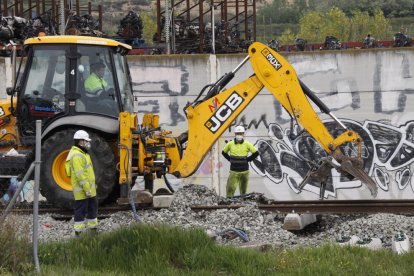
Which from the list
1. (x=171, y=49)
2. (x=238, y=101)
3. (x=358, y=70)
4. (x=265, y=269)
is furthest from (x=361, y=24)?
(x=265, y=269)

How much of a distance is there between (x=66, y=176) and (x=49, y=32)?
11.8 meters

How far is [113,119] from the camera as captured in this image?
1479cm

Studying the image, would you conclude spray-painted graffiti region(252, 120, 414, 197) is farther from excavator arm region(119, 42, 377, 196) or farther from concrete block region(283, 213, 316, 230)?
concrete block region(283, 213, 316, 230)

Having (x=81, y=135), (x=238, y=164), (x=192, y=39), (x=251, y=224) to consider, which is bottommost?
(x=251, y=224)

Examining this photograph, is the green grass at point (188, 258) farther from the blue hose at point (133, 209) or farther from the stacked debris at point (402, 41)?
the stacked debris at point (402, 41)

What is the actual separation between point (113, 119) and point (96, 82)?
667 millimetres

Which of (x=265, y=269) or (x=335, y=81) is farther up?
(x=335, y=81)

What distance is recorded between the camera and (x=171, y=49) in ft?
83.7

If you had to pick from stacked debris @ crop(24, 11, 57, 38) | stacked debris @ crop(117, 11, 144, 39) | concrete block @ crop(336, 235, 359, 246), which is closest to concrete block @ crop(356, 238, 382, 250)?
concrete block @ crop(336, 235, 359, 246)

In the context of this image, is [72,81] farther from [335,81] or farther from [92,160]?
[335,81]

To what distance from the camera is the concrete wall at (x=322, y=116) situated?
67.4 ft

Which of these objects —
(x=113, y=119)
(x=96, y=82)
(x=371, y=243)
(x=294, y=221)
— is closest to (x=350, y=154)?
(x=294, y=221)

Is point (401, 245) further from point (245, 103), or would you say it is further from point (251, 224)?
point (245, 103)

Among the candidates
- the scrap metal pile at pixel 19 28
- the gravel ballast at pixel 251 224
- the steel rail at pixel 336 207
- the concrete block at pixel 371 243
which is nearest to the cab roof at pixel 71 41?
the gravel ballast at pixel 251 224
